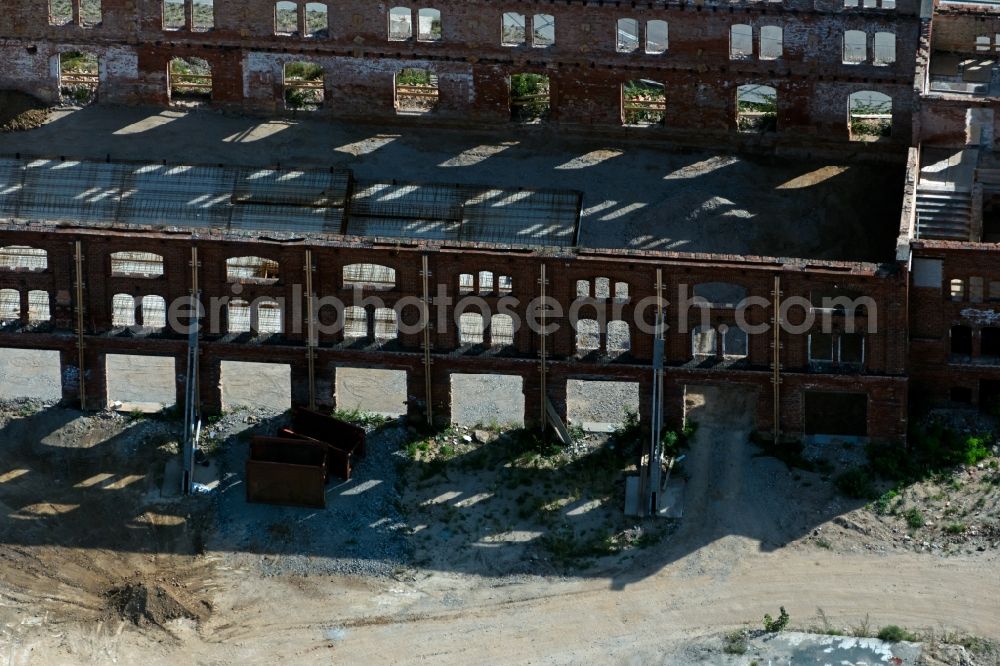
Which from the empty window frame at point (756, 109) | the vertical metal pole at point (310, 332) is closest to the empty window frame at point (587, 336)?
the vertical metal pole at point (310, 332)

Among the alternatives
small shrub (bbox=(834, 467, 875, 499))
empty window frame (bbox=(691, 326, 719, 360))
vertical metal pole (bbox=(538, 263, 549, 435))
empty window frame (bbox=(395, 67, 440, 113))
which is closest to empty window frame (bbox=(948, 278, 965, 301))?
small shrub (bbox=(834, 467, 875, 499))

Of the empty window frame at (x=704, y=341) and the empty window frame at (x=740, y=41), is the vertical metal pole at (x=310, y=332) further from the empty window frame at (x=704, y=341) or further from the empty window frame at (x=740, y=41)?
the empty window frame at (x=740, y=41)

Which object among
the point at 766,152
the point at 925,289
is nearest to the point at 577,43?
the point at 766,152

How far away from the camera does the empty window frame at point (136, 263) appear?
281 feet

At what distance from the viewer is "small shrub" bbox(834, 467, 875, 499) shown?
259 feet

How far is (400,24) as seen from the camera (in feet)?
318

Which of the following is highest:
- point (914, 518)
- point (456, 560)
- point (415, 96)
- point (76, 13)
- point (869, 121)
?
point (76, 13)

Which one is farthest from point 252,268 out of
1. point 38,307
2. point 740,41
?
point 740,41

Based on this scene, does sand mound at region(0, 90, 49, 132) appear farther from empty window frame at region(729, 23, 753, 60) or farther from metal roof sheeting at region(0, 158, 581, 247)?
empty window frame at region(729, 23, 753, 60)

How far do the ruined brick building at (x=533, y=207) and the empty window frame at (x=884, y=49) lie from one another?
209 millimetres

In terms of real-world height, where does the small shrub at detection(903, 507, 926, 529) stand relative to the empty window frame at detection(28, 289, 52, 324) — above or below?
below

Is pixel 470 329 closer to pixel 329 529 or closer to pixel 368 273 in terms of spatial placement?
pixel 368 273

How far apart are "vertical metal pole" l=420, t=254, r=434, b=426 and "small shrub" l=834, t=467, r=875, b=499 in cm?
1064

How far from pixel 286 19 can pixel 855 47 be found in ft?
59.3
